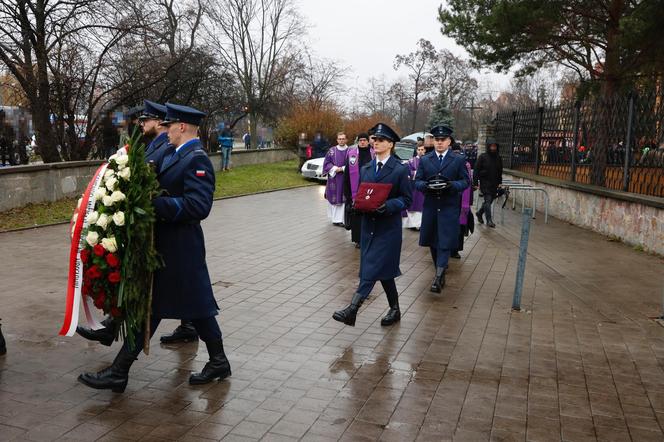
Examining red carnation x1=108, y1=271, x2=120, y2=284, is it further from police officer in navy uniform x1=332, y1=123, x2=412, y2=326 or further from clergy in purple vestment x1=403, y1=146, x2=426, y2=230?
clergy in purple vestment x1=403, y1=146, x2=426, y2=230

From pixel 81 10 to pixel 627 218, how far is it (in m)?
12.9

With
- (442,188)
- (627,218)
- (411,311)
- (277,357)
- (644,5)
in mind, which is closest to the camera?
(277,357)

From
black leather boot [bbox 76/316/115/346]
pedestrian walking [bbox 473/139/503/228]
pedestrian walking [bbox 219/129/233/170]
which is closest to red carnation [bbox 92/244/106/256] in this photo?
black leather boot [bbox 76/316/115/346]

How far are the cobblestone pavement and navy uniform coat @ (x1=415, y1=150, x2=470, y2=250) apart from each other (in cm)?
65

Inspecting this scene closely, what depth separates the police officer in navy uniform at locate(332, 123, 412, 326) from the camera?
19.0 feet

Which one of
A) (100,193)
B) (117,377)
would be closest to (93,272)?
(100,193)

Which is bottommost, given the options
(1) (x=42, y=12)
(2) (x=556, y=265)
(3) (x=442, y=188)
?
(2) (x=556, y=265)

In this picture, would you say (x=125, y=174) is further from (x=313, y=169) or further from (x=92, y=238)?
(x=313, y=169)

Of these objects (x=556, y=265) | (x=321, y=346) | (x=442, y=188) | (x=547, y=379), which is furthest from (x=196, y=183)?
(x=556, y=265)

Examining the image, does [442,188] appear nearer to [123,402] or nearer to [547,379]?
[547,379]

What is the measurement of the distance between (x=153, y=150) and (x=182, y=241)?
0.92 metres

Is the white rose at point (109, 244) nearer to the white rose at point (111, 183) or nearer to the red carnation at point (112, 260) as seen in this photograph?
the red carnation at point (112, 260)

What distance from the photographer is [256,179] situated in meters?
22.6

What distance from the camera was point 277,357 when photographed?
16.8ft
